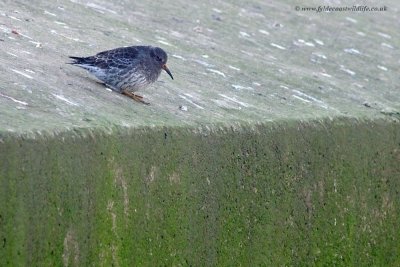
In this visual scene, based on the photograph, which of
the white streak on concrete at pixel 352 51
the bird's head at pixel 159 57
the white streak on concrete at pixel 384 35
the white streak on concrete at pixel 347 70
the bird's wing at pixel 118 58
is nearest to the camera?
the bird's wing at pixel 118 58

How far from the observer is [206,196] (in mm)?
6480

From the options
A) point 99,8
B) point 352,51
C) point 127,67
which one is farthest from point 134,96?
point 352,51

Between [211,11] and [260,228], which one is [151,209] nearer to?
[260,228]

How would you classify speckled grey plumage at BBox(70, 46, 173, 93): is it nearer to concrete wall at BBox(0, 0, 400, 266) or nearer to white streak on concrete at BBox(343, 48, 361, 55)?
concrete wall at BBox(0, 0, 400, 266)

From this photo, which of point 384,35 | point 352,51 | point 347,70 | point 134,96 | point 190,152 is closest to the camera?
point 190,152

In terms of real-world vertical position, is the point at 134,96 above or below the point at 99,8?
above

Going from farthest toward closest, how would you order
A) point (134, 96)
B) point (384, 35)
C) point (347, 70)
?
1. point (384, 35)
2. point (347, 70)
3. point (134, 96)

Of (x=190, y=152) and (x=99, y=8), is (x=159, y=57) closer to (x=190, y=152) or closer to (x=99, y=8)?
(x=190, y=152)

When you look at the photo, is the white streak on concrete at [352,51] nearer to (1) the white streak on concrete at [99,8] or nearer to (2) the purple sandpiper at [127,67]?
(1) the white streak on concrete at [99,8]

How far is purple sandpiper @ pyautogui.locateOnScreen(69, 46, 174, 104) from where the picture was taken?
764cm

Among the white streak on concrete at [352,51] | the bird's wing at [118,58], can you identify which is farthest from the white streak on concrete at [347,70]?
the bird's wing at [118,58]

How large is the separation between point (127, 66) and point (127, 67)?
1 cm

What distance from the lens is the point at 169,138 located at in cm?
629

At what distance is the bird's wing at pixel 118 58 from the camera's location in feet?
25.4
